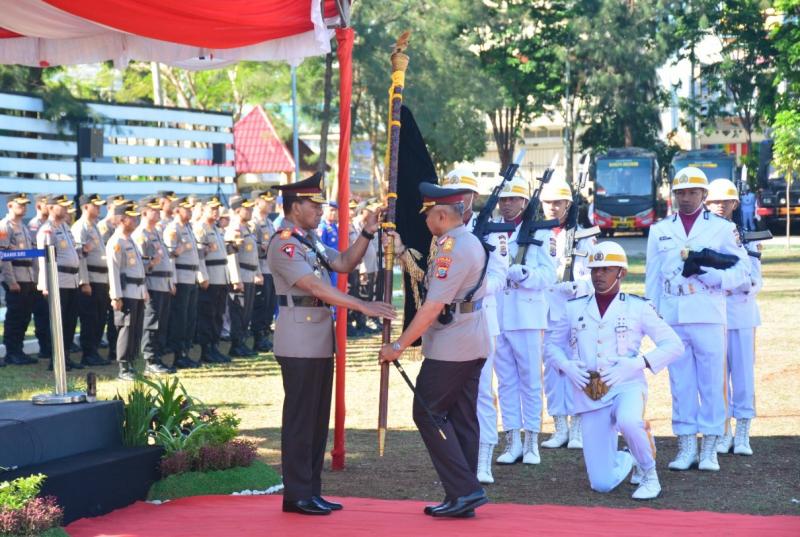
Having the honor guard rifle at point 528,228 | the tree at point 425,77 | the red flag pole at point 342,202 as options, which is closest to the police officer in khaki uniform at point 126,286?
the red flag pole at point 342,202

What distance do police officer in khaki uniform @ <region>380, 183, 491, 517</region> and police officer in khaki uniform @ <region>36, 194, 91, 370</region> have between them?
27.4 feet

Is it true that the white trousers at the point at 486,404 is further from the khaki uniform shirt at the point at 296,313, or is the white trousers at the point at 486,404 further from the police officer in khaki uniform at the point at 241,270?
the police officer in khaki uniform at the point at 241,270

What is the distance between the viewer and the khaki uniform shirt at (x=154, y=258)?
14.8 meters

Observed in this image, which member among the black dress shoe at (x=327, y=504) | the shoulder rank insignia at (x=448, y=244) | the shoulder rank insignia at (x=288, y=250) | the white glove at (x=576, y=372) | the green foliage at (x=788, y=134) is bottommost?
the black dress shoe at (x=327, y=504)

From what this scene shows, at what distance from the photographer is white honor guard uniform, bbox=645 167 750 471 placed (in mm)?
9383

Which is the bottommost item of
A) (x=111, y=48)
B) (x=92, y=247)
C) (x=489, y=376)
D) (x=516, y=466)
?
(x=516, y=466)

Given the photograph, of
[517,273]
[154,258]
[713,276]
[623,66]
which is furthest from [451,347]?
[623,66]

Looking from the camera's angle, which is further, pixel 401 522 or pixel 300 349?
pixel 300 349

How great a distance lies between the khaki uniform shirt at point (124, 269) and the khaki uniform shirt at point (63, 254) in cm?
78

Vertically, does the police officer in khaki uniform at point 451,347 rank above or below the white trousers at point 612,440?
above

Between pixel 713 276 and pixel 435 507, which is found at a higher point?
pixel 713 276

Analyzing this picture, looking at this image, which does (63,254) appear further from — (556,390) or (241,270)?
(556,390)

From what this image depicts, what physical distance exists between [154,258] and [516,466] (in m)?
6.74

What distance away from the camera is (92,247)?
15.3 meters
